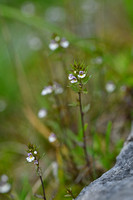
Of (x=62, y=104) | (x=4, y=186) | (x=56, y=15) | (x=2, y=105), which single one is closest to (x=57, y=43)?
(x=62, y=104)

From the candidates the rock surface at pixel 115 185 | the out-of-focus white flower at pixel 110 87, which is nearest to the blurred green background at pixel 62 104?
the out-of-focus white flower at pixel 110 87

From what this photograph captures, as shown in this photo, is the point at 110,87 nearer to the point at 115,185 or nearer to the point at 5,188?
the point at 5,188

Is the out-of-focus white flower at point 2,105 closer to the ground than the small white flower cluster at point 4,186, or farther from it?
farther from it

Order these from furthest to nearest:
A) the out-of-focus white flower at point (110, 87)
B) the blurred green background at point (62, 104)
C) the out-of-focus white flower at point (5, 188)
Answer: the out-of-focus white flower at point (110, 87)
the blurred green background at point (62, 104)
the out-of-focus white flower at point (5, 188)

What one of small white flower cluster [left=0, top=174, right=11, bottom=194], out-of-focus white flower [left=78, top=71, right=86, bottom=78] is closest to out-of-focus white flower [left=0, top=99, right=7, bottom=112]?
small white flower cluster [left=0, top=174, right=11, bottom=194]

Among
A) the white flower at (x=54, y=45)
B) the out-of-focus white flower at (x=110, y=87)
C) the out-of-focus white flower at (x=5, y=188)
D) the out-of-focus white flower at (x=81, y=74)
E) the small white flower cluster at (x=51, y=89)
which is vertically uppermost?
the white flower at (x=54, y=45)

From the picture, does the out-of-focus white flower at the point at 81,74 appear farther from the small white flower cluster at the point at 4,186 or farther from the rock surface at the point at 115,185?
the small white flower cluster at the point at 4,186
